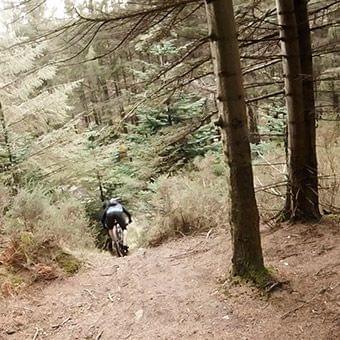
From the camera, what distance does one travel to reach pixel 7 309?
4500 millimetres

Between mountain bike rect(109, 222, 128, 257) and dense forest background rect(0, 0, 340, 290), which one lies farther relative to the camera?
mountain bike rect(109, 222, 128, 257)

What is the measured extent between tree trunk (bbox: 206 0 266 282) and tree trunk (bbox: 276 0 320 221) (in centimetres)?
183

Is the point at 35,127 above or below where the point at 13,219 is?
above

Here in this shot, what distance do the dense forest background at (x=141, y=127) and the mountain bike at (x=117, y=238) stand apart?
65 cm

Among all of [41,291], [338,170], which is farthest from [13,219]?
[338,170]

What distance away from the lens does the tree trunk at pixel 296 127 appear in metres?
5.39

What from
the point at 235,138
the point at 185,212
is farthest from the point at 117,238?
the point at 235,138

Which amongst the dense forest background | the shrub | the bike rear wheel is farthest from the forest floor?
the bike rear wheel

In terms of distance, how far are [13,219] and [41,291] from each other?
82.2 inches

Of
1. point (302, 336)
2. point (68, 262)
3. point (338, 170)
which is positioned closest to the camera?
point (302, 336)

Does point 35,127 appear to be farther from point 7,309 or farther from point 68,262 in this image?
point 7,309

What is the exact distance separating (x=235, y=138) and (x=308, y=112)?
7.53ft

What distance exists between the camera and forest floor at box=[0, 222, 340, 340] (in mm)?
3680

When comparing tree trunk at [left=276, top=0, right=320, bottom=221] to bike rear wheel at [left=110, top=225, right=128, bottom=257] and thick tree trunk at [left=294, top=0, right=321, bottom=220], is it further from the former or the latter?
bike rear wheel at [left=110, top=225, right=128, bottom=257]
